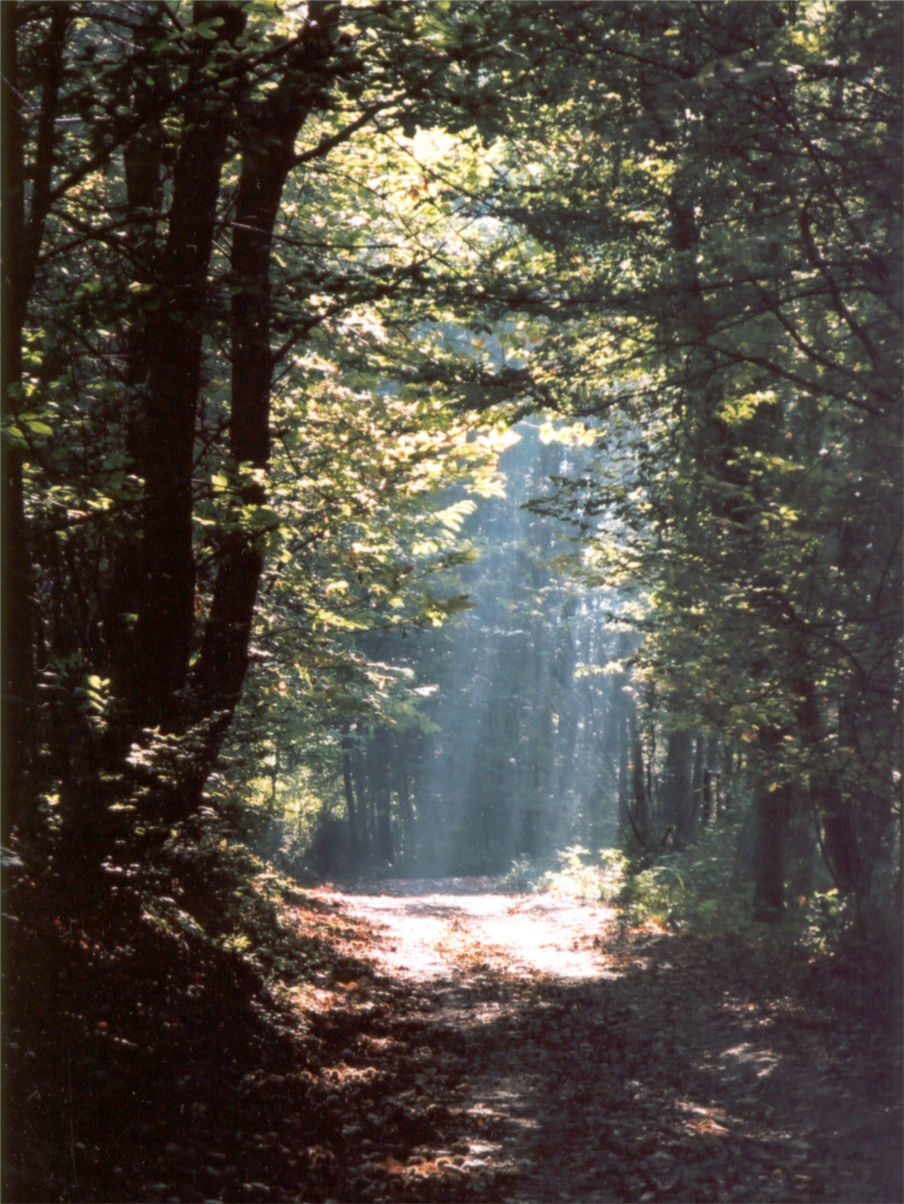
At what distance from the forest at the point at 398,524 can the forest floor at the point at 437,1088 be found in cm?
4

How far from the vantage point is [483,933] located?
59.6ft

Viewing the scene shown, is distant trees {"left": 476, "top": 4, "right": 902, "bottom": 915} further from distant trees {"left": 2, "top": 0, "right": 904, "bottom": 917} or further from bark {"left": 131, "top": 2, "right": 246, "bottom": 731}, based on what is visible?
bark {"left": 131, "top": 2, "right": 246, "bottom": 731}

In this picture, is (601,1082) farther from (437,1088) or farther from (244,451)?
(244,451)

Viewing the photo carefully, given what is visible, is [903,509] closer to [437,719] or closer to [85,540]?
[85,540]

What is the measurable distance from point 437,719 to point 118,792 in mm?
39936

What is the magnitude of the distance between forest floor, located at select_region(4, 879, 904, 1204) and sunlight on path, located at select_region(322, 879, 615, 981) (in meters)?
1.75

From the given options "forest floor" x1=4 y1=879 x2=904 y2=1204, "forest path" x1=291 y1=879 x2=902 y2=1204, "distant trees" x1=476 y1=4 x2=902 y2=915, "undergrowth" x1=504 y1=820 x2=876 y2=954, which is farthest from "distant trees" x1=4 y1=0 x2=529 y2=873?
"undergrowth" x1=504 y1=820 x2=876 y2=954

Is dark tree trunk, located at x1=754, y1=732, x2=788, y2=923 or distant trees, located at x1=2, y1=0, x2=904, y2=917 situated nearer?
distant trees, located at x1=2, y1=0, x2=904, y2=917

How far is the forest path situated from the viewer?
6.12 meters

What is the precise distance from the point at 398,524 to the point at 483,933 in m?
7.48

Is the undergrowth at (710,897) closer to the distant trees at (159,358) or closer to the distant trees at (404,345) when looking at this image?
the distant trees at (404,345)

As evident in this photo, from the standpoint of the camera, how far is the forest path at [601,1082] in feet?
20.1

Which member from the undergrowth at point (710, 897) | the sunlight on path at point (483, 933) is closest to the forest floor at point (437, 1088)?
the undergrowth at point (710, 897)

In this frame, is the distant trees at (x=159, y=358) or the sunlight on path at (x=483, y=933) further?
the sunlight on path at (x=483, y=933)
